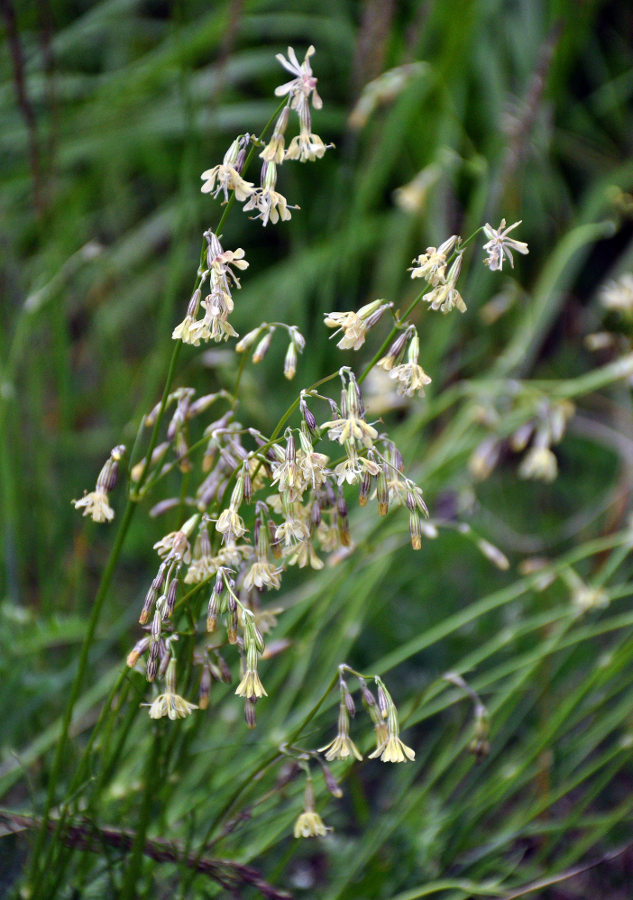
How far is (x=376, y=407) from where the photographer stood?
1.44 meters

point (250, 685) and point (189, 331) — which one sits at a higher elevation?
point (189, 331)

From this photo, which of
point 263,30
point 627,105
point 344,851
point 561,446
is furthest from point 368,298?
point 344,851

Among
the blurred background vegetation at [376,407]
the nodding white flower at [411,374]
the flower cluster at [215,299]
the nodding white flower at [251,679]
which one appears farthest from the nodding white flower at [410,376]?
the blurred background vegetation at [376,407]

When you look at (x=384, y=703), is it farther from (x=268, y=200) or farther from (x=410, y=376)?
(x=268, y=200)

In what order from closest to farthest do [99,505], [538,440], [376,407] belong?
[99,505] → [538,440] → [376,407]

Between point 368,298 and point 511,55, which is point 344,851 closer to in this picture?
point 368,298

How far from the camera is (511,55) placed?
250 centimetres

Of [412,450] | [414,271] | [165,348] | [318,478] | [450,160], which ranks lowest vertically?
[412,450]

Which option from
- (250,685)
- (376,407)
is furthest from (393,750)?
(376,407)

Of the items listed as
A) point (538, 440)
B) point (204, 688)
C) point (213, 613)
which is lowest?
point (538, 440)

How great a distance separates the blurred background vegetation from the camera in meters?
1.00

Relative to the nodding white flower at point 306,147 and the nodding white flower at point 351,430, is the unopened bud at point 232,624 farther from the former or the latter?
the nodding white flower at point 306,147

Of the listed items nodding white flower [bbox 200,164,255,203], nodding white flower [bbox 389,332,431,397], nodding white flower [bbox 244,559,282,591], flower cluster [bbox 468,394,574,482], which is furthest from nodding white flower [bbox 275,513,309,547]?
flower cluster [bbox 468,394,574,482]

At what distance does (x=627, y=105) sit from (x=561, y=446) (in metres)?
1.24
